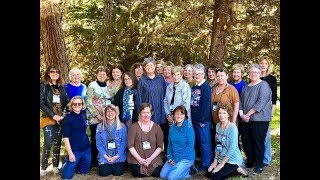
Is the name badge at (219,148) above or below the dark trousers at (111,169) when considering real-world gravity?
above

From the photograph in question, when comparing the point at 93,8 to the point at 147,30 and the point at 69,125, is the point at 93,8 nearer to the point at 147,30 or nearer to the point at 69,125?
the point at 147,30

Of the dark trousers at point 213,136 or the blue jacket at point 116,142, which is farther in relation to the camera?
the dark trousers at point 213,136

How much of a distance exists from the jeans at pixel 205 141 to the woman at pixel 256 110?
0.55 m

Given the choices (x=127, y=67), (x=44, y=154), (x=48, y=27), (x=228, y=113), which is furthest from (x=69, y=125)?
(x=127, y=67)

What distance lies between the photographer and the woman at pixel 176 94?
5691mm

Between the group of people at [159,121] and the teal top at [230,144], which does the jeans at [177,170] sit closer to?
the group of people at [159,121]

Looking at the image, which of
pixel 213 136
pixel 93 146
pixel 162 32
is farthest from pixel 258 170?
pixel 162 32

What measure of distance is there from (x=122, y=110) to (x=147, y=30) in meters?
3.81

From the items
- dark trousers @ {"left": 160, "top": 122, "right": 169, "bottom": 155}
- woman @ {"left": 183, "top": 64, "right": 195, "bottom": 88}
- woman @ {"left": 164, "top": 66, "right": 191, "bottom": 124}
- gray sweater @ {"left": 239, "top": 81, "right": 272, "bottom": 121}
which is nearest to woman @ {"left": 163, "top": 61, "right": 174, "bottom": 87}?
woman @ {"left": 183, "top": 64, "right": 195, "bottom": 88}

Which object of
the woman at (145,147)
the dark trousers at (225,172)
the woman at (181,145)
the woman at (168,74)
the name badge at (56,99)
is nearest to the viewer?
the dark trousers at (225,172)

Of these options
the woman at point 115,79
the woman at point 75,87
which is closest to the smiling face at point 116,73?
the woman at point 115,79

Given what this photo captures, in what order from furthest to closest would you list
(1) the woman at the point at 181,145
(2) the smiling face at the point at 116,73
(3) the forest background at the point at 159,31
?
(3) the forest background at the point at 159,31 < (2) the smiling face at the point at 116,73 < (1) the woman at the point at 181,145

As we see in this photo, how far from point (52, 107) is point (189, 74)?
2.11 m

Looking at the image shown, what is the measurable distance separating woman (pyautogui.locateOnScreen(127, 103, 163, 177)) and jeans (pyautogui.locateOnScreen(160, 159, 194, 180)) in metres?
0.11
